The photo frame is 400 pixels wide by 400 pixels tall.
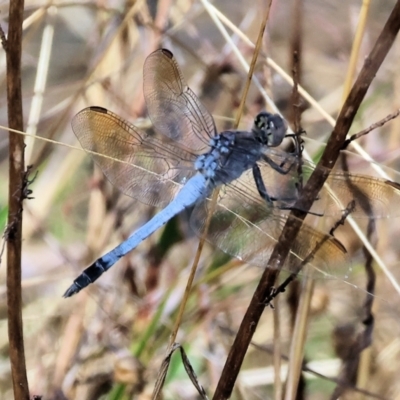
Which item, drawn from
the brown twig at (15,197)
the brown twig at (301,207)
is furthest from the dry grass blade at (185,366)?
the brown twig at (15,197)

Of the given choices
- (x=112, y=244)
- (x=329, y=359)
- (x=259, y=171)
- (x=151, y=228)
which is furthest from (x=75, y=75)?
(x=329, y=359)

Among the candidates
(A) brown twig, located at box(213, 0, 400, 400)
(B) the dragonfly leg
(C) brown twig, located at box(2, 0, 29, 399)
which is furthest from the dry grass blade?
(B) the dragonfly leg

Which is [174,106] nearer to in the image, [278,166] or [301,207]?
[278,166]

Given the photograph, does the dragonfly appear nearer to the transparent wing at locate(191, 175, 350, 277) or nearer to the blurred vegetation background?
the transparent wing at locate(191, 175, 350, 277)

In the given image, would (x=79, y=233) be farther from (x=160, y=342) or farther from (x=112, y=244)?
(x=160, y=342)

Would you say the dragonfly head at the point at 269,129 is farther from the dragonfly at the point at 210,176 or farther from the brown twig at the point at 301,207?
the brown twig at the point at 301,207
